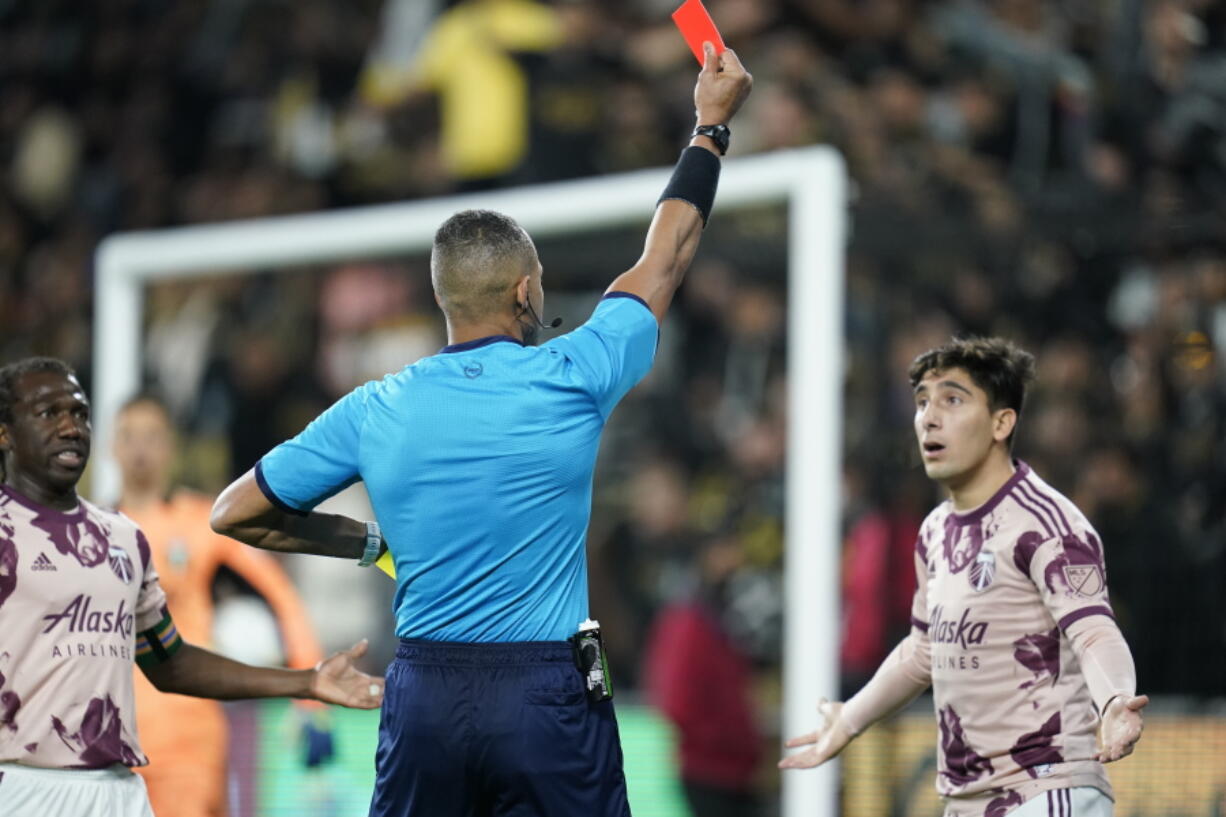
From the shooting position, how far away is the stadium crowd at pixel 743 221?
6.32 metres

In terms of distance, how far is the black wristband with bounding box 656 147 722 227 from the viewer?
12.2ft

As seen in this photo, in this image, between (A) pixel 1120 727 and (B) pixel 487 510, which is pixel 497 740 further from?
(A) pixel 1120 727

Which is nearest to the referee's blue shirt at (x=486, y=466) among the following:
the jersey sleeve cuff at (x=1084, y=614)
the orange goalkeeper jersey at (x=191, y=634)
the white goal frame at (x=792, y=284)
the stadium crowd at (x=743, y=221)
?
the jersey sleeve cuff at (x=1084, y=614)

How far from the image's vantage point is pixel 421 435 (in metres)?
3.49

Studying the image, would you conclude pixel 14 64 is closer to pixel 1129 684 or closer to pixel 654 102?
pixel 654 102

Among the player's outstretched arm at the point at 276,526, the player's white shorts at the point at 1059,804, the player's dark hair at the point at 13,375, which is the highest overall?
the player's dark hair at the point at 13,375

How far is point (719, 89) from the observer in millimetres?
3814

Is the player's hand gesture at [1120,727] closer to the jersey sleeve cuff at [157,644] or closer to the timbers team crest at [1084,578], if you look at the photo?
the timbers team crest at [1084,578]

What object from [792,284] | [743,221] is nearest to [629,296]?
[792,284]

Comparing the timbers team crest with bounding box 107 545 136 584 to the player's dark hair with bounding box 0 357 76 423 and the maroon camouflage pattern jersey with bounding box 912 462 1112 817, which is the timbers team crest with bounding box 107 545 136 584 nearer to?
the player's dark hair with bounding box 0 357 76 423

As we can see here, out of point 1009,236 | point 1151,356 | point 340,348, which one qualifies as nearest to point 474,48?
point 340,348

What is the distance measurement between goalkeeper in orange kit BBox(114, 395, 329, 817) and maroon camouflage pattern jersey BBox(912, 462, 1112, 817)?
2.71 m

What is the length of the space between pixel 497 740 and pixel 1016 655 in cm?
125

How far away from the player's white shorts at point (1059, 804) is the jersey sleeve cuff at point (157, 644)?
203cm
